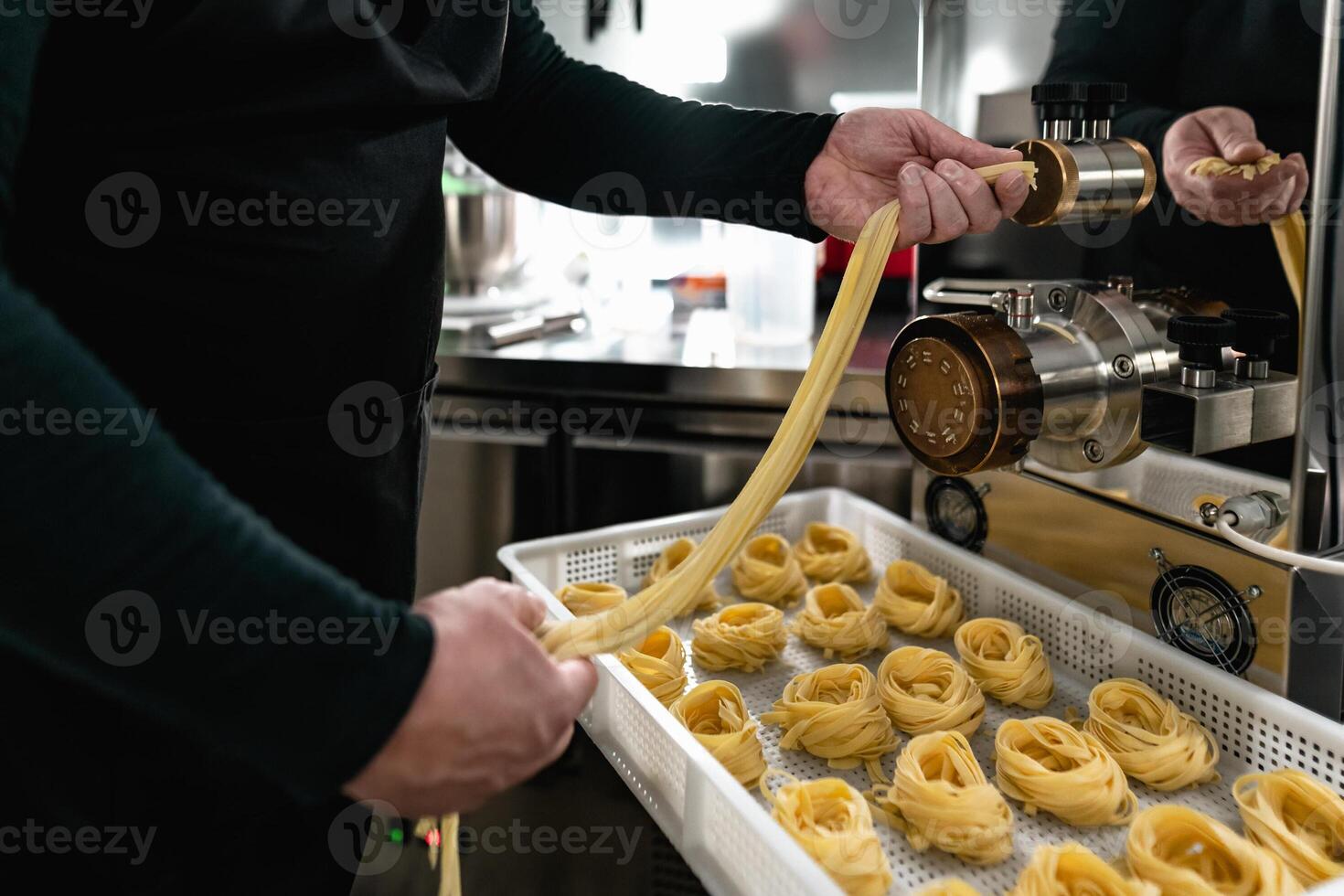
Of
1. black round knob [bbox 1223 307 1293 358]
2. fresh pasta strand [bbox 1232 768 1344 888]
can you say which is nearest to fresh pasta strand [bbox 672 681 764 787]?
fresh pasta strand [bbox 1232 768 1344 888]

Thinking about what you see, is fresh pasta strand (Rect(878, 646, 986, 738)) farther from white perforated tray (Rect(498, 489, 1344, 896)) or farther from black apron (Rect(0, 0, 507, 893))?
black apron (Rect(0, 0, 507, 893))

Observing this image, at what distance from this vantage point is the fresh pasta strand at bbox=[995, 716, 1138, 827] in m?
0.77

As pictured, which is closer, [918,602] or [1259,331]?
[1259,331]

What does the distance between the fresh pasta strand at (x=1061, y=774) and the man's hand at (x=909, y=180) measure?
40 centimetres

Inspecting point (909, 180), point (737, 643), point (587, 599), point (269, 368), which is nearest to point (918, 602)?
point (737, 643)

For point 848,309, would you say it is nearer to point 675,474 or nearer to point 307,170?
point 307,170

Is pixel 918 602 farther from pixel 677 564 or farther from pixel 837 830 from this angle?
pixel 837 830

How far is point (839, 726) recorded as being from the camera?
858mm

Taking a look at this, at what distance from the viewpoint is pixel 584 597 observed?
1.09 m

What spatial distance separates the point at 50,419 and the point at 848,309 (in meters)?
0.55

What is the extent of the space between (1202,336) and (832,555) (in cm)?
51

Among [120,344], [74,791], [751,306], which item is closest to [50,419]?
[120,344]

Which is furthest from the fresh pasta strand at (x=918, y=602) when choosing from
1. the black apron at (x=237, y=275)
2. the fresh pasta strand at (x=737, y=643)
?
the black apron at (x=237, y=275)

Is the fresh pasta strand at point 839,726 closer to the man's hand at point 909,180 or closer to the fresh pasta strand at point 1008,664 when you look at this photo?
the fresh pasta strand at point 1008,664
